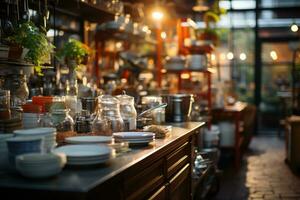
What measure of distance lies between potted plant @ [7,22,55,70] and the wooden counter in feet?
3.56

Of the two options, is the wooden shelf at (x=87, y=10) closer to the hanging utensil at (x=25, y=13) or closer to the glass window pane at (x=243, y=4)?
the hanging utensil at (x=25, y=13)

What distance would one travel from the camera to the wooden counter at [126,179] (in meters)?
1.82

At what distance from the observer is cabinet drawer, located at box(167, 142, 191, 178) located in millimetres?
3189

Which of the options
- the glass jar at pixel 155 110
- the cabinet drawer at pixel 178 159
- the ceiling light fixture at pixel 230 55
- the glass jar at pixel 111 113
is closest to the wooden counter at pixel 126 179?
the cabinet drawer at pixel 178 159

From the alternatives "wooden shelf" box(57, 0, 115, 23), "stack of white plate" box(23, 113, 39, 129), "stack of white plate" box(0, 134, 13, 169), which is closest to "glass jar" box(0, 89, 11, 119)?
"stack of white plate" box(23, 113, 39, 129)

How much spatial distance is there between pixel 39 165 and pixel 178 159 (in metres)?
1.74

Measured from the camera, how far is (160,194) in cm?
289

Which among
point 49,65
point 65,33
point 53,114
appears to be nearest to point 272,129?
point 65,33

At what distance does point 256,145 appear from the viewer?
992cm

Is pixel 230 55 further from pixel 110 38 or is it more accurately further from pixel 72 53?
pixel 72 53

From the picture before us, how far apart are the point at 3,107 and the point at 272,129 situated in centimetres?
990

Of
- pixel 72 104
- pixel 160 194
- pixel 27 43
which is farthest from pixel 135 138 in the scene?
pixel 27 43

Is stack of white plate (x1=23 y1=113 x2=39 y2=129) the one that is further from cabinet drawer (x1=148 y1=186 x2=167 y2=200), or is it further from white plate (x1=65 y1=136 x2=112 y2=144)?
cabinet drawer (x1=148 y1=186 x2=167 y2=200)

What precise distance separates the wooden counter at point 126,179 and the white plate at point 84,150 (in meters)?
0.06
